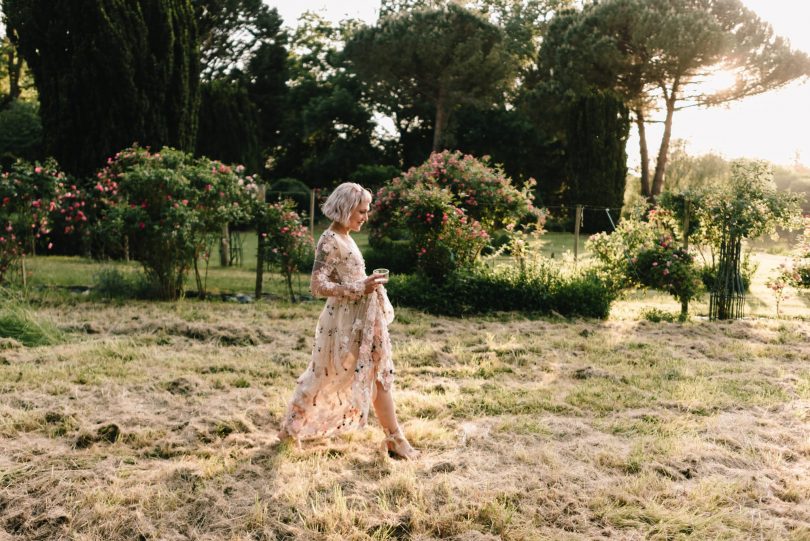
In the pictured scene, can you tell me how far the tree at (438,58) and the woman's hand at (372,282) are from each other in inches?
975

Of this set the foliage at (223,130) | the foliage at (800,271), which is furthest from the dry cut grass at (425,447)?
the foliage at (223,130)

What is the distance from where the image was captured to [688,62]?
2481 centimetres

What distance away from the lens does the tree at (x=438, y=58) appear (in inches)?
1069

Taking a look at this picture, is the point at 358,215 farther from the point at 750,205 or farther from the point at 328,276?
the point at 750,205

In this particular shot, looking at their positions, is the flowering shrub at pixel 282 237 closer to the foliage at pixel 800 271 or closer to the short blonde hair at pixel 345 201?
Result: the short blonde hair at pixel 345 201

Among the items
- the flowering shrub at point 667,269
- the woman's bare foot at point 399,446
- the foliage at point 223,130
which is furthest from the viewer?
the foliage at point 223,130

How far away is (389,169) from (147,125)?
37.2ft

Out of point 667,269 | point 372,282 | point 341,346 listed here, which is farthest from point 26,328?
point 667,269

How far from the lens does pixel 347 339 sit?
3793 millimetres

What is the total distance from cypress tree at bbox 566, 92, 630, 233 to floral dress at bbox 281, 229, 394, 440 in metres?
20.4

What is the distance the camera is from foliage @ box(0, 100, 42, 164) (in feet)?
70.3

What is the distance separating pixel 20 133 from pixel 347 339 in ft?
73.4

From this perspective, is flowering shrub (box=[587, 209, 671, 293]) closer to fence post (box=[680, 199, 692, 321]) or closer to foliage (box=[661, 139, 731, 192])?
fence post (box=[680, 199, 692, 321])

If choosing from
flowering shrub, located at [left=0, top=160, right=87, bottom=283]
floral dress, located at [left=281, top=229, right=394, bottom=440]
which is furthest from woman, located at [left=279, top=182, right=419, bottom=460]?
flowering shrub, located at [left=0, top=160, right=87, bottom=283]
